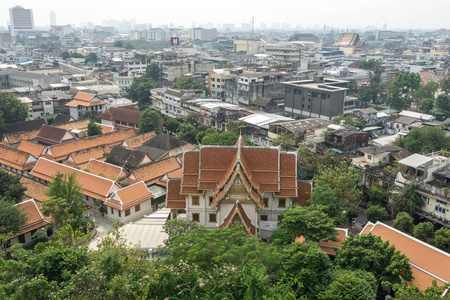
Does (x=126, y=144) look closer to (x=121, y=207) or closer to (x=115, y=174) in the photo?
(x=115, y=174)

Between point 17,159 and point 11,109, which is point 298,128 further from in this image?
point 11,109

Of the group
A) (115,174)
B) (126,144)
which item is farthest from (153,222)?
(126,144)

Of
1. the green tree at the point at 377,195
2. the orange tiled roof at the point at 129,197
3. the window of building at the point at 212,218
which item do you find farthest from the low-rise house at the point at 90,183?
the green tree at the point at 377,195

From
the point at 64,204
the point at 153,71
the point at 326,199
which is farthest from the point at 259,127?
the point at 153,71

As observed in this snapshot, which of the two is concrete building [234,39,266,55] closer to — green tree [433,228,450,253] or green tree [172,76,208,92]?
green tree [172,76,208,92]

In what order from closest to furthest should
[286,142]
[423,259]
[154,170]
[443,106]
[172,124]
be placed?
1. [423,259]
2. [154,170]
3. [286,142]
4. [172,124]
5. [443,106]

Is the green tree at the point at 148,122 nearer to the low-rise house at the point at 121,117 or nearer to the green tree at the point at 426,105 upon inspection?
the low-rise house at the point at 121,117
